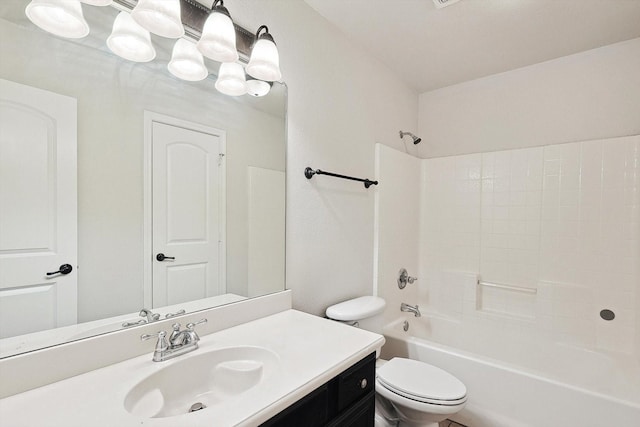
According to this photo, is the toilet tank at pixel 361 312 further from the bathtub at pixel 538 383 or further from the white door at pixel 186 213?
the white door at pixel 186 213

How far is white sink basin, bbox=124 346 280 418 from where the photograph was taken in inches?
33.9

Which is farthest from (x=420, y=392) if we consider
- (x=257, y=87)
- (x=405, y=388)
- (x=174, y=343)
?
(x=257, y=87)

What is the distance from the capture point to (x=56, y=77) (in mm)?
859

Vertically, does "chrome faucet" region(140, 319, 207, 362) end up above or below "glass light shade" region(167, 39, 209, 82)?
below

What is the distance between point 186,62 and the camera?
1139 mm

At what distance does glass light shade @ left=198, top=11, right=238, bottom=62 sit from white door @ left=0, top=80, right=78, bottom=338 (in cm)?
45

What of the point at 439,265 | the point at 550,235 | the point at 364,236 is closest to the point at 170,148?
the point at 364,236

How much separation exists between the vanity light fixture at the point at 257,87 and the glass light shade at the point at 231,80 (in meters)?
0.03

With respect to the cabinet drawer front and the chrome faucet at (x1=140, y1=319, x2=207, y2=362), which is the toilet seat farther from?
the chrome faucet at (x1=140, y1=319, x2=207, y2=362)

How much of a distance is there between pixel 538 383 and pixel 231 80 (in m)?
2.16

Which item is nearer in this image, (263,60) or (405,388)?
(263,60)

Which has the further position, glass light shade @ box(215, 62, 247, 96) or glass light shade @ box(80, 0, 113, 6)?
glass light shade @ box(215, 62, 247, 96)

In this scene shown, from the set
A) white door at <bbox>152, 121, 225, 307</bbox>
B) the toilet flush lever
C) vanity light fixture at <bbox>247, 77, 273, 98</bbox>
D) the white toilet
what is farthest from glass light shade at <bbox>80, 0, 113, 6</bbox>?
the toilet flush lever

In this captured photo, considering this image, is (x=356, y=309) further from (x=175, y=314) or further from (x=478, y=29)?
(x=478, y=29)
